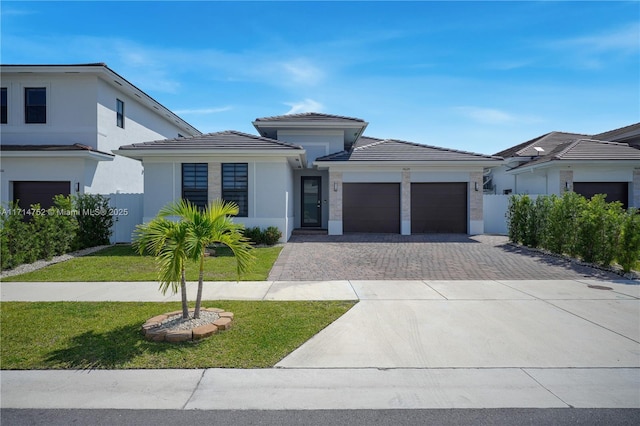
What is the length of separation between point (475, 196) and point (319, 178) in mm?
7360

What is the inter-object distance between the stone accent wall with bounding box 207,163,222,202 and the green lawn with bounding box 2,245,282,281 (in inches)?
114

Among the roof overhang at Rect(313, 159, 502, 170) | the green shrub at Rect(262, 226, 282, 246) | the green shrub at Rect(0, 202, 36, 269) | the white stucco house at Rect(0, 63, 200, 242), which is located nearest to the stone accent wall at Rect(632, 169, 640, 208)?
the roof overhang at Rect(313, 159, 502, 170)

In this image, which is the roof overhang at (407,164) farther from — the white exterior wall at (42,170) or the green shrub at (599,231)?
the white exterior wall at (42,170)

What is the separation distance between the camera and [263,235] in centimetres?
1366

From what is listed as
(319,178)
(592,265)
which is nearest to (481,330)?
(592,265)

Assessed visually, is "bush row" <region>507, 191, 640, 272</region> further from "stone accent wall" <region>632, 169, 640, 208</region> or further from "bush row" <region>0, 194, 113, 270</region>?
"bush row" <region>0, 194, 113, 270</region>

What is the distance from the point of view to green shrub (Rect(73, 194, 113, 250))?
12938 millimetres

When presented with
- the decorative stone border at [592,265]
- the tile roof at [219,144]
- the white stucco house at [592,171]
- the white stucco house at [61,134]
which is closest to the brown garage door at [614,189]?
the white stucco house at [592,171]

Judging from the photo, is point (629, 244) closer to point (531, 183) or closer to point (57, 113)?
point (531, 183)

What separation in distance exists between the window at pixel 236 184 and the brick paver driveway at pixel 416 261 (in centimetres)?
255

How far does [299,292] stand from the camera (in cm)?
745

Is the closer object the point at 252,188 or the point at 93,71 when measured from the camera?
the point at 252,188

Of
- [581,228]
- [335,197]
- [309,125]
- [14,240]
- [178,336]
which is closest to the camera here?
[178,336]

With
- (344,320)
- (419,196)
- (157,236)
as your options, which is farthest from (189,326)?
(419,196)
